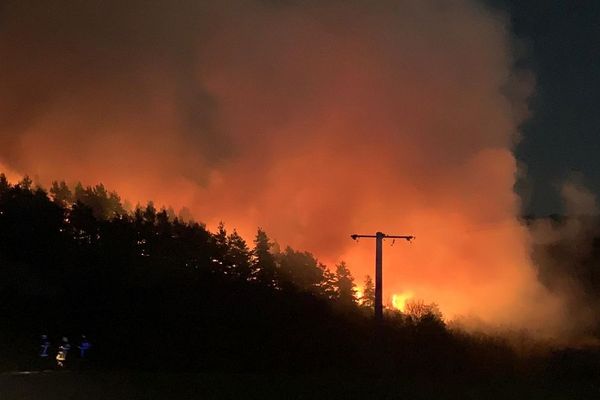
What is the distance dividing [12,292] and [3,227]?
7498 mm

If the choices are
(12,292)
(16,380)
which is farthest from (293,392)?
(12,292)

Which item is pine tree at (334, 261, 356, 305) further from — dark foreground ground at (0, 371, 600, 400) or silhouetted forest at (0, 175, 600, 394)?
dark foreground ground at (0, 371, 600, 400)

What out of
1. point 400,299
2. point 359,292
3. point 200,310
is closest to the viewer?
point 200,310

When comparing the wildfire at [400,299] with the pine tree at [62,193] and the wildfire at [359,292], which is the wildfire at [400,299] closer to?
the wildfire at [359,292]

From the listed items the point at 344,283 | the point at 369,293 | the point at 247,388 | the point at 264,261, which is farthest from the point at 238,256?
the point at 247,388

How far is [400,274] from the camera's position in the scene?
46375 millimetres

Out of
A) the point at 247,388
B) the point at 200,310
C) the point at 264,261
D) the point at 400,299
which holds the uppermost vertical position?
the point at 264,261

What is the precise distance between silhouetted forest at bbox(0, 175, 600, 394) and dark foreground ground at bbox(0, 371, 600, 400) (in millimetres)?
7896

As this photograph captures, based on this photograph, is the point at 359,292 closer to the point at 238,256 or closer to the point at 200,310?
A: the point at 238,256

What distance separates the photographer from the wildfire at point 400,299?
42809 millimetres

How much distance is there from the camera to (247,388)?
1773 cm

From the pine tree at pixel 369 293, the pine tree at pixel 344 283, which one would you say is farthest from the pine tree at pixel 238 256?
the pine tree at pixel 369 293

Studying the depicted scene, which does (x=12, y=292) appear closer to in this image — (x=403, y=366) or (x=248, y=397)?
(x=403, y=366)

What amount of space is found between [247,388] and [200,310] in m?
21.9
